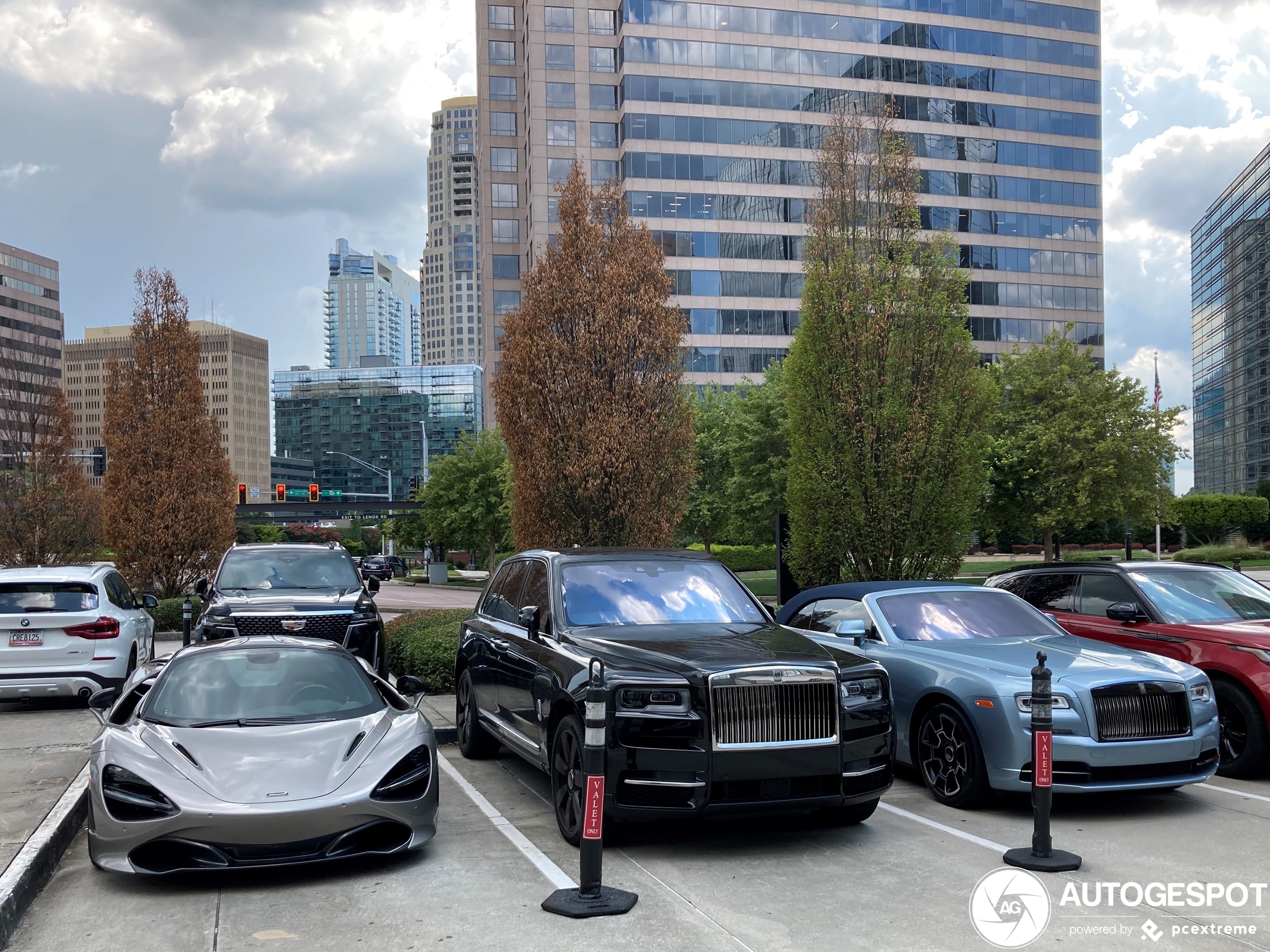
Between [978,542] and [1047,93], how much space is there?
1345 inches

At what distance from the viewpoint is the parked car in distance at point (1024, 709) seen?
7.20 metres

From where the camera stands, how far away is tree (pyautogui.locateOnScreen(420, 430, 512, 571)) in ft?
189

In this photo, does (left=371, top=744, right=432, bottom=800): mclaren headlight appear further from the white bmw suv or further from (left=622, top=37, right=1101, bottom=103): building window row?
(left=622, top=37, right=1101, bottom=103): building window row

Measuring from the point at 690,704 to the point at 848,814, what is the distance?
1.63 m

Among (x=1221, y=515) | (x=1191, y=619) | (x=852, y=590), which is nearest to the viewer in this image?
(x=1191, y=619)

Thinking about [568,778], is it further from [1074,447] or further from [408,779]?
[1074,447]

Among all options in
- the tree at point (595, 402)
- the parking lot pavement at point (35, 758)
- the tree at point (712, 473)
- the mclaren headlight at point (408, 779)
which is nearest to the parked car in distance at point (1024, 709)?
the mclaren headlight at point (408, 779)

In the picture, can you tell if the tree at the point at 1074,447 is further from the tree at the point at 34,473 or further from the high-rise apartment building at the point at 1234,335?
the high-rise apartment building at the point at 1234,335

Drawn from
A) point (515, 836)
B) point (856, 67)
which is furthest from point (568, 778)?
point (856, 67)

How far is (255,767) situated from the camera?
604cm

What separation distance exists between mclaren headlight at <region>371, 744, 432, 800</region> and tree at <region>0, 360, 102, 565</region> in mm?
24688

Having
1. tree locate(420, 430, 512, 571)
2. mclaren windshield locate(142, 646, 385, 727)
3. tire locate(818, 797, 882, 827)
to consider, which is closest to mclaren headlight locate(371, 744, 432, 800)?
mclaren windshield locate(142, 646, 385, 727)

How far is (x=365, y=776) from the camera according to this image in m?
6.16

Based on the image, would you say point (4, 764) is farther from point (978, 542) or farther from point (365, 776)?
point (978, 542)
